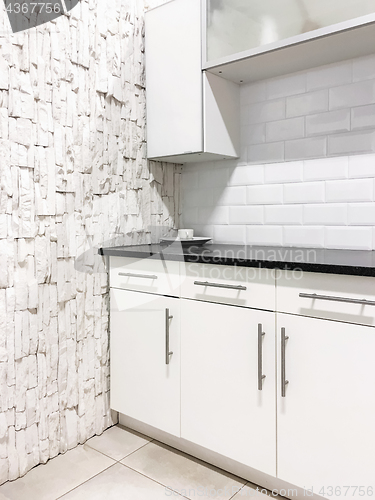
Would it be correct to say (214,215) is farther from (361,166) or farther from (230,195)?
(361,166)

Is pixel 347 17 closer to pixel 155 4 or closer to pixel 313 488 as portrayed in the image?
pixel 155 4

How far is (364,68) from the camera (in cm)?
184

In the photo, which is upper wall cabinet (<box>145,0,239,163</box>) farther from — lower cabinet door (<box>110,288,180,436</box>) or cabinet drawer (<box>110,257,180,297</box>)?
lower cabinet door (<box>110,288,180,436</box>)

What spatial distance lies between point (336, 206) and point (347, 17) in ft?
2.60

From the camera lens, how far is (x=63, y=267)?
6.26ft

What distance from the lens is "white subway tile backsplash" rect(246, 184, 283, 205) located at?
213 cm

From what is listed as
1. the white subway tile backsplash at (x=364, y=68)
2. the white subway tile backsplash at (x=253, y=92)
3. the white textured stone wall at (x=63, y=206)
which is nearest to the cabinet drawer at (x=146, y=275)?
the white textured stone wall at (x=63, y=206)

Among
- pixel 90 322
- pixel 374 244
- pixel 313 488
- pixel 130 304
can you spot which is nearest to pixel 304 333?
pixel 313 488

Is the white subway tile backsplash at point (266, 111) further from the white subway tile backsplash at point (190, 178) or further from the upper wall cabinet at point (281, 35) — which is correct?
the white subway tile backsplash at point (190, 178)

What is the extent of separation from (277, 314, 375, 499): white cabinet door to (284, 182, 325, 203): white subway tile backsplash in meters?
0.78

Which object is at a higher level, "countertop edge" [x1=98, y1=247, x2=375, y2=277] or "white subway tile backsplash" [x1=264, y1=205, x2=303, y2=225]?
"white subway tile backsplash" [x1=264, y1=205, x2=303, y2=225]

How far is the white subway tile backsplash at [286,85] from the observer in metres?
2.03

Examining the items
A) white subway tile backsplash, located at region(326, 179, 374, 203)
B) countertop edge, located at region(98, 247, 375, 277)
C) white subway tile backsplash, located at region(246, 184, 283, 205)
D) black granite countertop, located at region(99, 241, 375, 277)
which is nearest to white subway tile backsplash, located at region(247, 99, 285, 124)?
white subway tile backsplash, located at region(246, 184, 283, 205)

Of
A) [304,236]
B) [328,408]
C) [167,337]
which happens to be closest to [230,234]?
[304,236]
